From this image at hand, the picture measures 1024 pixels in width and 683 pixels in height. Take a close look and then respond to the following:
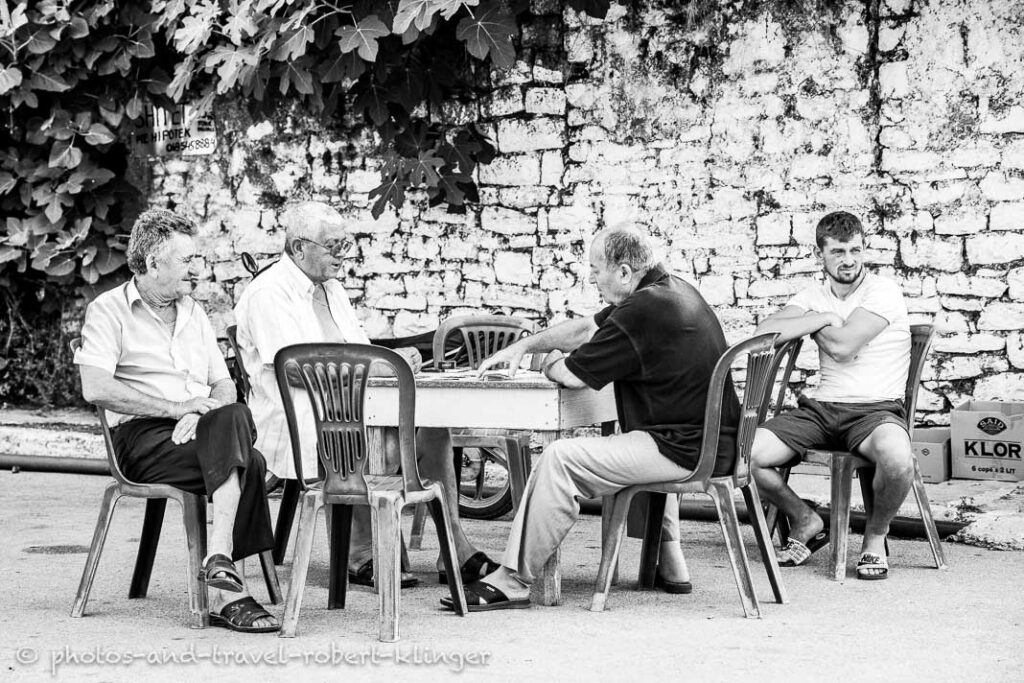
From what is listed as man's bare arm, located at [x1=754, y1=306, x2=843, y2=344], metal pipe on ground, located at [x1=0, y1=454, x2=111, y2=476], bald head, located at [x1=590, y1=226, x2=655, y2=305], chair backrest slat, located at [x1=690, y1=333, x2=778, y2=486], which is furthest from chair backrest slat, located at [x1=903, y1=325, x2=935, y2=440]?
metal pipe on ground, located at [x1=0, y1=454, x2=111, y2=476]

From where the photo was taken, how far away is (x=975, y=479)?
23.8 feet

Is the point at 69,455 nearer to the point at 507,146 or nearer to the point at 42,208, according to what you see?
the point at 42,208

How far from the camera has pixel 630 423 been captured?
197 inches

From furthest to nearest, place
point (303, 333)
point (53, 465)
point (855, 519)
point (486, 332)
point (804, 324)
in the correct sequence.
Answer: point (53, 465) → point (486, 332) → point (855, 519) → point (804, 324) → point (303, 333)

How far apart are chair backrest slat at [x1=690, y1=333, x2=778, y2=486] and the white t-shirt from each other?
782 millimetres

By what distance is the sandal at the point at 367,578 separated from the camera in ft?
17.7

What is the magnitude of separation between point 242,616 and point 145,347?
1.02 metres

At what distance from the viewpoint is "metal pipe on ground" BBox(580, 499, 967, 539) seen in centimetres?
628

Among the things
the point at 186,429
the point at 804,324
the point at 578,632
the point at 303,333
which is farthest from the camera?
the point at 804,324

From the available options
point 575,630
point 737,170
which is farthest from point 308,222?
point 737,170

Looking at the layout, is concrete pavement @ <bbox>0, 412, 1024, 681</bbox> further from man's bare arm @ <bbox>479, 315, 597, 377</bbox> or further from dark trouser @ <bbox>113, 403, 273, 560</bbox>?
man's bare arm @ <bbox>479, 315, 597, 377</bbox>

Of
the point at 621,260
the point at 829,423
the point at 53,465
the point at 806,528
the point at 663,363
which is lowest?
the point at 53,465

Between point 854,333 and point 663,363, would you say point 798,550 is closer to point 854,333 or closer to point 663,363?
point 854,333

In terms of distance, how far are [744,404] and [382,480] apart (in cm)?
128
